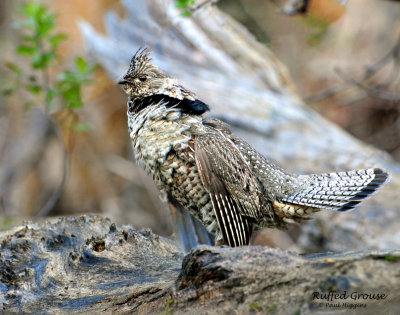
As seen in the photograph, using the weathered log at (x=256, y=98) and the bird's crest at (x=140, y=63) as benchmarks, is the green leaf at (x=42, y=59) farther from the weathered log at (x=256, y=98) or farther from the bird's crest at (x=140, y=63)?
the bird's crest at (x=140, y=63)

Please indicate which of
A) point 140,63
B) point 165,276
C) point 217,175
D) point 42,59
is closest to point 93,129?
point 42,59

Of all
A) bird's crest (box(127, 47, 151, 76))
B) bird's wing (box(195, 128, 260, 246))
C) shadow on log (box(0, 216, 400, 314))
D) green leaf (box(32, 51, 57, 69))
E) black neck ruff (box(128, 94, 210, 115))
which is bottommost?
shadow on log (box(0, 216, 400, 314))

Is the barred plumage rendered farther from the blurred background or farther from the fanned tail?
the blurred background

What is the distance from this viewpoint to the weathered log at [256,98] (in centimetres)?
651

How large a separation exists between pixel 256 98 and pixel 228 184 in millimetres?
3460

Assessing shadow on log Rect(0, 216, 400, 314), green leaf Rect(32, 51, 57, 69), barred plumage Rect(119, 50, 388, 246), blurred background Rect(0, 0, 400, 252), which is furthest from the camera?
blurred background Rect(0, 0, 400, 252)

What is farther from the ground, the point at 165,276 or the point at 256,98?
the point at 256,98

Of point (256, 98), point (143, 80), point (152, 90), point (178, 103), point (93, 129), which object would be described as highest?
point (93, 129)

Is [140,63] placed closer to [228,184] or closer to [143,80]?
[143,80]

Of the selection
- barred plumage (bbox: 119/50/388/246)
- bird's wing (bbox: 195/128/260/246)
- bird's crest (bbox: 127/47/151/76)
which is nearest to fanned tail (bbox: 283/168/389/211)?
barred plumage (bbox: 119/50/388/246)

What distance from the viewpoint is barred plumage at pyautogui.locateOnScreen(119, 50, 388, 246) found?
A: 3781 millimetres

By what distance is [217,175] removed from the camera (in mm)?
3805

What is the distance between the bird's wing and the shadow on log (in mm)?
449

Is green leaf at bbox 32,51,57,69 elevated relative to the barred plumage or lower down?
elevated
